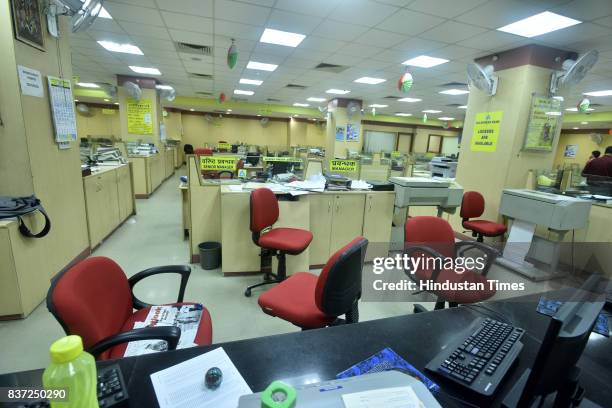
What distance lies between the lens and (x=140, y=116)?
6.82 meters

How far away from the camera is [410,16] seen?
9.99ft

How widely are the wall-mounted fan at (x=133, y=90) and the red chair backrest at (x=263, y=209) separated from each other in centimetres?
569

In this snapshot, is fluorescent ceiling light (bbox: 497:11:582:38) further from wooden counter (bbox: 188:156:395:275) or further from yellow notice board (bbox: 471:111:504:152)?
wooden counter (bbox: 188:156:395:275)

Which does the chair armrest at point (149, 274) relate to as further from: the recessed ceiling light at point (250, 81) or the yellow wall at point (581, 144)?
the yellow wall at point (581, 144)

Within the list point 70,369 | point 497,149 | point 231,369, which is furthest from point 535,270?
point 70,369

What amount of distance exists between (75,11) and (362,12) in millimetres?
2649

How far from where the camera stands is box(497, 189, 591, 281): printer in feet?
9.13

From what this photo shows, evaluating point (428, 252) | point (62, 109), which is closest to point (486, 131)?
point (428, 252)

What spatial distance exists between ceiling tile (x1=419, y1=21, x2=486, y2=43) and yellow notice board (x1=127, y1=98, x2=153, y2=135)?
6.27 m

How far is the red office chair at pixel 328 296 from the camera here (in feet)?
4.35

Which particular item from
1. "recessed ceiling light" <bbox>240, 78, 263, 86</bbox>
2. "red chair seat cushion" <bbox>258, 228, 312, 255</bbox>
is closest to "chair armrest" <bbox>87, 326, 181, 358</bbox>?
"red chair seat cushion" <bbox>258, 228, 312, 255</bbox>

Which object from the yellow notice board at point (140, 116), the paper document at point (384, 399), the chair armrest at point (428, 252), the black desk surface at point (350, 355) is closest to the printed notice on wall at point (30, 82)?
the black desk surface at point (350, 355)

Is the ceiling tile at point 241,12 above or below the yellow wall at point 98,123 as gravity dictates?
above

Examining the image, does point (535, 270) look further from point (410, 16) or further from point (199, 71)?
point (199, 71)
